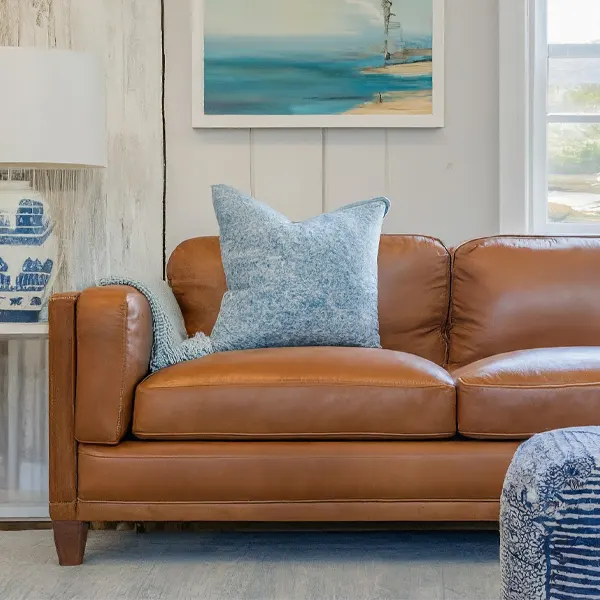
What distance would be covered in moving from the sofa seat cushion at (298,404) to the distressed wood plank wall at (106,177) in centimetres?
106

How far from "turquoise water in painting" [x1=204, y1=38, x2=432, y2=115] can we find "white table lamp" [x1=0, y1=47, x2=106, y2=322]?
544mm

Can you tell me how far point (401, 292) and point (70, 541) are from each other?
3.92ft

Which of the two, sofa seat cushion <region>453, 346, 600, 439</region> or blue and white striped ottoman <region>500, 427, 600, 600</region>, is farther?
sofa seat cushion <region>453, 346, 600, 439</region>

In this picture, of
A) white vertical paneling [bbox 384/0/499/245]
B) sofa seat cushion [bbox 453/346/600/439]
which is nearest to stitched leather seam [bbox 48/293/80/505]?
sofa seat cushion [bbox 453/346/600/439]

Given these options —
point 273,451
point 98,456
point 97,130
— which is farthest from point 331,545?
point 97,130

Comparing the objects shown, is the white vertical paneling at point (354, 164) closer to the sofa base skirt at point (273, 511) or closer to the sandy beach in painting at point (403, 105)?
the sandy beach in painting at point (403, 105)

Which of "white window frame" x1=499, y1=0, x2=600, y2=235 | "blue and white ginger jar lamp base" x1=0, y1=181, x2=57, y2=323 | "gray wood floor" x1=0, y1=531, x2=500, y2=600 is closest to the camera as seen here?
"gray wood floor" x1=0, y1=531, x2=500, y2=600

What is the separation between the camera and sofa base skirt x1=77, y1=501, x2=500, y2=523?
2.13 m

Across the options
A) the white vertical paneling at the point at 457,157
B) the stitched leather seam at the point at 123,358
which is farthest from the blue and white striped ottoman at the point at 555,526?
the white vertical paneling at the point at 457,157

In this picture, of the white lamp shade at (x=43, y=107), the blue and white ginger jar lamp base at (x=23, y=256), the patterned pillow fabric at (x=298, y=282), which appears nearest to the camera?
the patterned pillow fabric at (x=298, y=282)

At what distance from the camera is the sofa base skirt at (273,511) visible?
2131mm

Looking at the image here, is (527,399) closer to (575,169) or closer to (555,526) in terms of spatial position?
(555,526)

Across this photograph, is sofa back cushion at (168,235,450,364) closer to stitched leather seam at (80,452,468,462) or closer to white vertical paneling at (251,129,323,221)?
white vertical paneling at (251,129,323,221)

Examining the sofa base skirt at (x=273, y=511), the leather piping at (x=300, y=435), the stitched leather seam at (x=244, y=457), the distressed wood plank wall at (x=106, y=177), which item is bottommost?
the sofa base skirt at (x=273, y=511)
